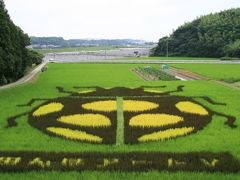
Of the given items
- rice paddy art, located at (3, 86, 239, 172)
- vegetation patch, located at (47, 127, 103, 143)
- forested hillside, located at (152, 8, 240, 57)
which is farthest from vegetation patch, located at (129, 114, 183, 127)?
forested hillside, located at (152, 8, 240, 57)

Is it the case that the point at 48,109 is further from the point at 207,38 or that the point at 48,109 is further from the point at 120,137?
the point at 207,38

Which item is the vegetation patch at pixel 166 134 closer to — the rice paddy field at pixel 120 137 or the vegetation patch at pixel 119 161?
the rice paddy field at pixel 120 137

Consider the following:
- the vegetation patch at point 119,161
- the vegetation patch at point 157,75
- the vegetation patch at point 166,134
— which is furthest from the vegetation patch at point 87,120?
the vegetation patch at point 157,75

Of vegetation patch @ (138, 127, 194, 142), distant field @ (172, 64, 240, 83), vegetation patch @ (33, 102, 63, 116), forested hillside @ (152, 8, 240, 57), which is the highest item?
forested hillside @ (152, 8, 240, 57)

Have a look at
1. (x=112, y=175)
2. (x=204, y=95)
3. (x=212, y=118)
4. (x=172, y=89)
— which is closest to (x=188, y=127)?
(x=212, y=118)

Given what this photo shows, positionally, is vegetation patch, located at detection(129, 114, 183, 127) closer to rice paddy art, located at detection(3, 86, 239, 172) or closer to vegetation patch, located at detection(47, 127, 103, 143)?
rice paddy art, located at detection(3, 86, 239, 172)

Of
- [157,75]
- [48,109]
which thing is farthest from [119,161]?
[157,75]

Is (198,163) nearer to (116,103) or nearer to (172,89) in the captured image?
(116,103)

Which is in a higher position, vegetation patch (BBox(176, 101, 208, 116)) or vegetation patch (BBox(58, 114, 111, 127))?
vegetation patch (BBox(58, 114, 111, 127))
